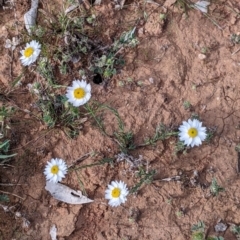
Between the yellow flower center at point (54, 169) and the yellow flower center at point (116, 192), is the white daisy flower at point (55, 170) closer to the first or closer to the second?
the yellow flower center at point (54, 169)

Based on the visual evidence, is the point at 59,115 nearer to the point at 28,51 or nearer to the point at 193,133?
the point at 28,51

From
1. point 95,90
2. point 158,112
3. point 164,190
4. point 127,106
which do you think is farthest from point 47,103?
point 164,190

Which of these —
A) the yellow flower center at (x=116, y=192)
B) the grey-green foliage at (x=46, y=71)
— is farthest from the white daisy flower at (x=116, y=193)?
the grey-green foliage at (x=46, y=71)

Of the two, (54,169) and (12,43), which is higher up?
(12,43)

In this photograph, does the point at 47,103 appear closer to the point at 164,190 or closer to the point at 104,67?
the point at 104,67

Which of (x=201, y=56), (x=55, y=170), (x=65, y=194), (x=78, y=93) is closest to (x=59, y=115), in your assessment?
(x=78, y=93)

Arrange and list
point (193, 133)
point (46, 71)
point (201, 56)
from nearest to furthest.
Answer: point (193, 133) < point (46, 71) < point (201, 56)
